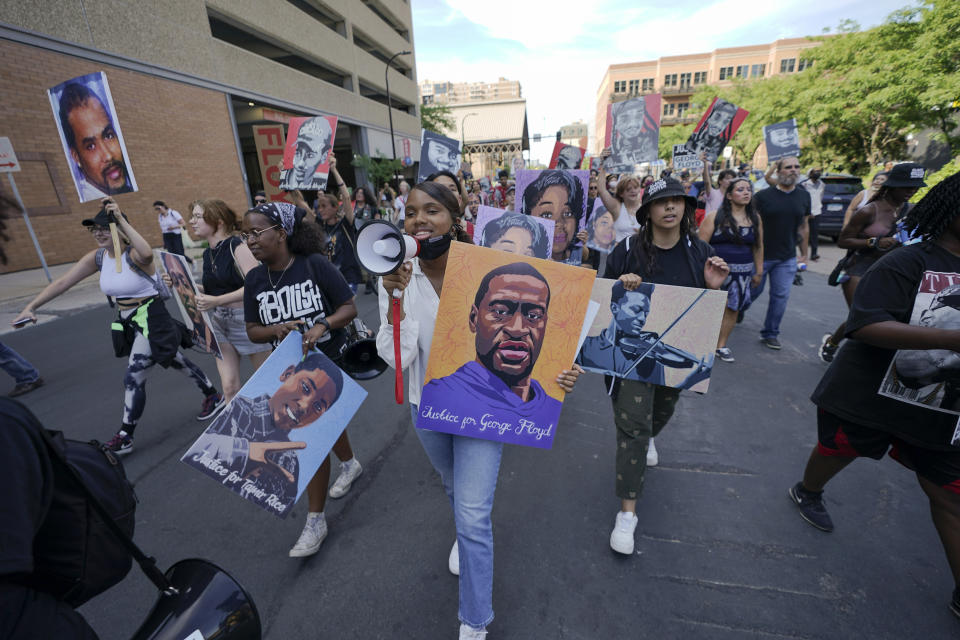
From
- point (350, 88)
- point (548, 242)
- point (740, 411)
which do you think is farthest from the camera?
point (350, 88)

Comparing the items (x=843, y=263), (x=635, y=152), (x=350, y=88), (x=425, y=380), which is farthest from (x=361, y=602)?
(x=350, y=88)

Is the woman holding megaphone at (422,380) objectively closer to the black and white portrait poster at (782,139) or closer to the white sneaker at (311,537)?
the white sneaker at (311,537)

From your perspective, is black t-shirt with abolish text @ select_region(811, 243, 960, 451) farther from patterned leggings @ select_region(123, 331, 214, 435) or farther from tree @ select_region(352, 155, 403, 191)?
tree @ select_region(352, 155, 403, 191)

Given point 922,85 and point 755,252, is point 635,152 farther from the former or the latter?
point 922,85

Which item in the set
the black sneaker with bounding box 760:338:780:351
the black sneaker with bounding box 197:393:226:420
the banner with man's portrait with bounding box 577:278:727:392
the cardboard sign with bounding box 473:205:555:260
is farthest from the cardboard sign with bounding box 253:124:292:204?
the black sneaker with bounding box 760:338:780:351

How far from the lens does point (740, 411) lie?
12.6 feet

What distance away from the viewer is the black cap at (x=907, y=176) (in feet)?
Answer: 11.2

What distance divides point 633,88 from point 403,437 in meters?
81.4

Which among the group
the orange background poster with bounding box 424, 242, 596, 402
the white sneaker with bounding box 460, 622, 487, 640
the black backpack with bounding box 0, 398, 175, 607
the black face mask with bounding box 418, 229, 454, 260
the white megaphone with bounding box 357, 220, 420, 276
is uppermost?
the white megaphone with bounding box 357, 220, 420, 276

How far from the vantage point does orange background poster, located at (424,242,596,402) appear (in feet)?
5.45

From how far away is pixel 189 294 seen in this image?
356 centimetres

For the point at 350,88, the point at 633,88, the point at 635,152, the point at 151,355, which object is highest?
the point at 633,88

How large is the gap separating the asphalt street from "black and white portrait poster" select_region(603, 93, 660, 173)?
13.3 ft

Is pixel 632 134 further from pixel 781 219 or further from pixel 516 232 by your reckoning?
pixel 516 232
